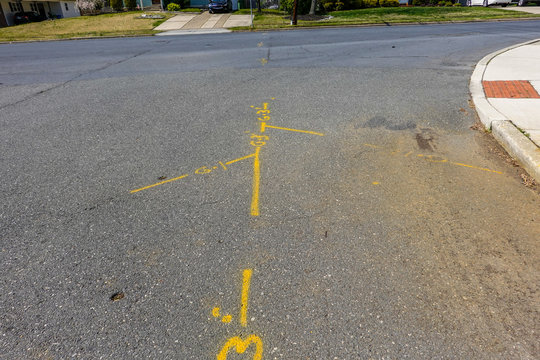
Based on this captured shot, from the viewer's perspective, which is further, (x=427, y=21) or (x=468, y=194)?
(x=427, y=21)

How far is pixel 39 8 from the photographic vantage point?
47.7 metres

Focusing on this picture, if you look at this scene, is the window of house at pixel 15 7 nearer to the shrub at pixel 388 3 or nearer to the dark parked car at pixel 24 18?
the dark parked car at pixel 24 18

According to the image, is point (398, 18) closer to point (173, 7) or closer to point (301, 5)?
point (301, 5)

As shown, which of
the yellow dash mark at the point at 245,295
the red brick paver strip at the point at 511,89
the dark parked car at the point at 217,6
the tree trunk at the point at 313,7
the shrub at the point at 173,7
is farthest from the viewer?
the shrub at the point at 173,7

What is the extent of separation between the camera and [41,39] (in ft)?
71.6

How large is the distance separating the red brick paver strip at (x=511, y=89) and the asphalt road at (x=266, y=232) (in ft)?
1.93

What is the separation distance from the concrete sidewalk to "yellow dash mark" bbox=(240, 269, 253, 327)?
23902mm

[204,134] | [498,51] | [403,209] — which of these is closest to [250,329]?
[403,209]

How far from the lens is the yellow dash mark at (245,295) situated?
261 cm

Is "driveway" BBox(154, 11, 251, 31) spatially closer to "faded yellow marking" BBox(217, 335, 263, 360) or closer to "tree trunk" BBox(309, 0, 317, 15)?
"tree trunk" BBox(309, 0, 317, 15)

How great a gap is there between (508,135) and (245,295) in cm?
474

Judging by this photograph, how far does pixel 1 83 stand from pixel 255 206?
1033 cm

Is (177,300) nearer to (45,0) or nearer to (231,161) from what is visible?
(231,161)

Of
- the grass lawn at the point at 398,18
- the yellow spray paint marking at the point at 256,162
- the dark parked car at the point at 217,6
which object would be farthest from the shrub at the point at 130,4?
the yellow spray paint marking at the point at 256,162
